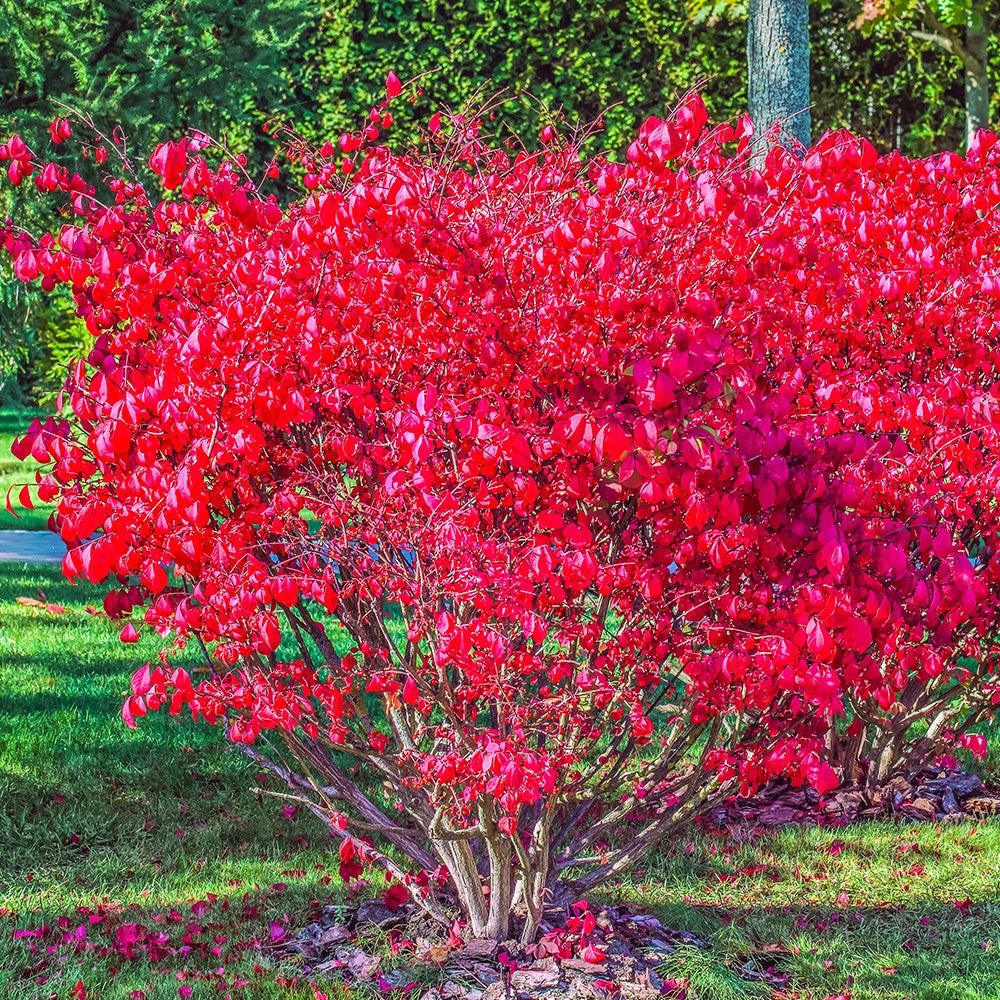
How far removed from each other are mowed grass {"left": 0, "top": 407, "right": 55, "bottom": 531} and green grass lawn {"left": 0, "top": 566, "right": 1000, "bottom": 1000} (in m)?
1.36

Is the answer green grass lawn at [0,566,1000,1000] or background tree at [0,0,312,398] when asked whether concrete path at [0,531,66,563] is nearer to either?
background tree at [0,0,312,398]

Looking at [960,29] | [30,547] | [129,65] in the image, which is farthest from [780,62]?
[30,547]

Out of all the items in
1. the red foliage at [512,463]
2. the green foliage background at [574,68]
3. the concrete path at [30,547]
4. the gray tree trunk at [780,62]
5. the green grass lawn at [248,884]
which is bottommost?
the green grass lawn at [248,884]

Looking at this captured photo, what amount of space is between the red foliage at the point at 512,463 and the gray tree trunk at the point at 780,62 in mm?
3313

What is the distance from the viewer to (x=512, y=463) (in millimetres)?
2629

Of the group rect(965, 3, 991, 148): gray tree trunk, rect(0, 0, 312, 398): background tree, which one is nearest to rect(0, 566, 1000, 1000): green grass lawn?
rect(0, 0, 312, 398): background tree

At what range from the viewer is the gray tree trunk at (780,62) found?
20.9ft

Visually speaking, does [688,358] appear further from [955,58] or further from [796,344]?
[955,58]

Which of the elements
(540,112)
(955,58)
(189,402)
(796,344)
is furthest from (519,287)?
(955,58)

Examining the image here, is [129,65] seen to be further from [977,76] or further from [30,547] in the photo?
[977,76]

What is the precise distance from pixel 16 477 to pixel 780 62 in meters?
8.12

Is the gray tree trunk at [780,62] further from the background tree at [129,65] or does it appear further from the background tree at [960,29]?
the background tree at [960,29]

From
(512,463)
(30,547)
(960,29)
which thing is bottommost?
(30,547)

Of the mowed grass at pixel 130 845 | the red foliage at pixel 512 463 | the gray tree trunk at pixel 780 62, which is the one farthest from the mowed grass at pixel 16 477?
the gray tree trunk at pixel 780 62
